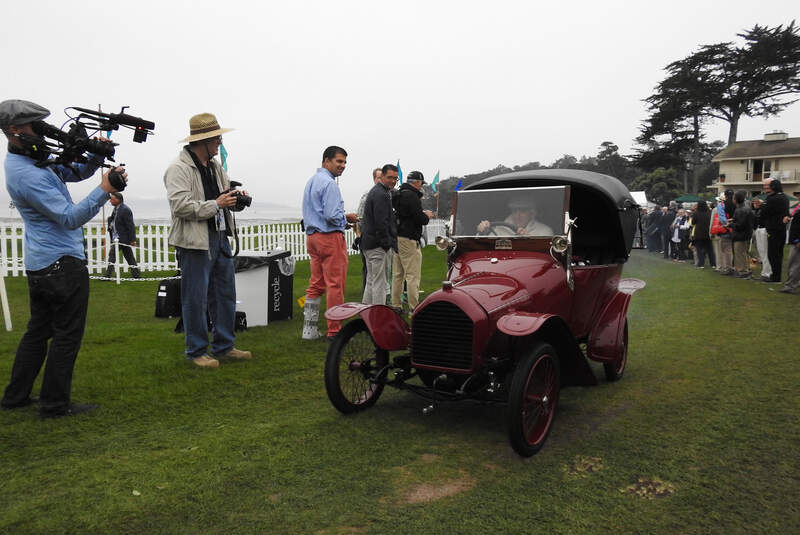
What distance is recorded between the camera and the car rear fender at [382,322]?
404 cm

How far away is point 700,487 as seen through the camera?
3053 mm

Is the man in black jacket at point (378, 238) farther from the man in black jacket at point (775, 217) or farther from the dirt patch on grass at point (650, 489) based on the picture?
the man in black jacket at point (775, 217)

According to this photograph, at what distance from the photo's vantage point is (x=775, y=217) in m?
11.7

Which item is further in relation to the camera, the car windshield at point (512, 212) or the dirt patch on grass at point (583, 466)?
the car windshield at point (512, 212)

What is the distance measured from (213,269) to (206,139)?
125 centimetres

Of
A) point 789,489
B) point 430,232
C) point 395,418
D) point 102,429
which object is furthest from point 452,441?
point 430,232

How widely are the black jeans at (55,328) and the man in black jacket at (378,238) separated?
3.42m

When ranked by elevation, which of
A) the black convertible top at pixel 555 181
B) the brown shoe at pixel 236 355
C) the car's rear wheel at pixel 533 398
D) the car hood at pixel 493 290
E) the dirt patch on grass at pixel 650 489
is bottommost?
the dirt patch on grass at pixel 650 489

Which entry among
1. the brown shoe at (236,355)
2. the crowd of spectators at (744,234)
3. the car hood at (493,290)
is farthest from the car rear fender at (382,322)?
the crowd of spectators at (744,234)

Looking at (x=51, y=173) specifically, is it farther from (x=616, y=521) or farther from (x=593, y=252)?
(x=593, y=252)

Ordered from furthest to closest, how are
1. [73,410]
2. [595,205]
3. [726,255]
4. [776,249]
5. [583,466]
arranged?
[726,255] < [776,249] < [595,205] < [73,410] < [583,466]

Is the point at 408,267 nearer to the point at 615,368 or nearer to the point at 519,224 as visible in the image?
the point at 519,224

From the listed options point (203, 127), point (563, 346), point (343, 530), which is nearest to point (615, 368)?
point (563, 346)

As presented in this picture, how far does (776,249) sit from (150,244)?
47.8 ft
